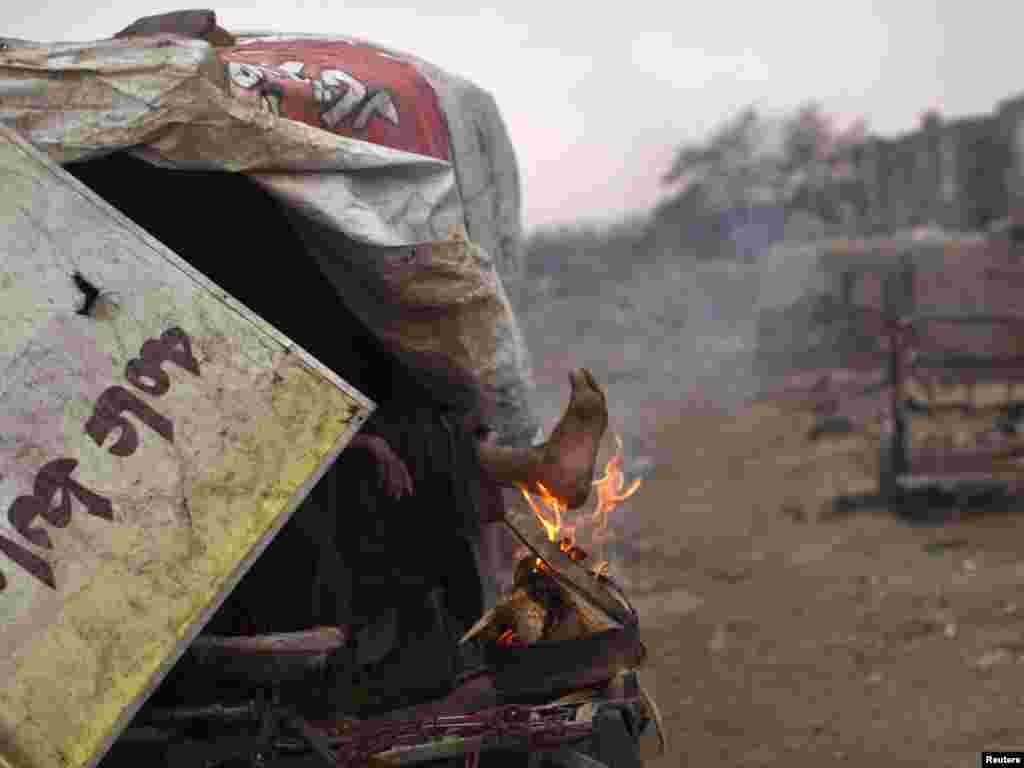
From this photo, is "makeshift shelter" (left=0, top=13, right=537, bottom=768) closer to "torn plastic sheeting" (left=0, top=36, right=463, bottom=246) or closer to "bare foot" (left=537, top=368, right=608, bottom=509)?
"torn plastic sheeting" (left=0, top=36, right=463, bottom=246)

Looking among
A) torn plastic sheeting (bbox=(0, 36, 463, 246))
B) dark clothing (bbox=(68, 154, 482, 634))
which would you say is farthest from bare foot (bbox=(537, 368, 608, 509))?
torn plastic sheeting (bbox=(0, 36, 463, 246))

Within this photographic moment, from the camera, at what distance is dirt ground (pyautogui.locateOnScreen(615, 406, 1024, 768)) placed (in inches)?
210

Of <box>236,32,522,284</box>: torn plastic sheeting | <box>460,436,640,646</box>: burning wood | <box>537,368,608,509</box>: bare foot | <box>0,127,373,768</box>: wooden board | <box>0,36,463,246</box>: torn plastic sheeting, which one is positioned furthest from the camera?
<box>236,32,522,284</box>: torn plastic sheeting

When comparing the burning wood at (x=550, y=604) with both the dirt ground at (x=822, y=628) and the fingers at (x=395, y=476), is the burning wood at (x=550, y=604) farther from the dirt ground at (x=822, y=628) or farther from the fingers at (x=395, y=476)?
the dirt ground at (x=822, y=628)

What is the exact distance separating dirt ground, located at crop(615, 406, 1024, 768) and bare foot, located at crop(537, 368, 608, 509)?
2.07 m

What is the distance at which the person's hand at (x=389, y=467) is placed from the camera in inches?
144

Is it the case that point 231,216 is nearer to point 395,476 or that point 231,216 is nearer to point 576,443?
point 395,476

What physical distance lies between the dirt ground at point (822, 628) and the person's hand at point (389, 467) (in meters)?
2.26

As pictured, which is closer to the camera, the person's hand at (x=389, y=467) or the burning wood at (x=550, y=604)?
the burning wood at (x=550, y=604)

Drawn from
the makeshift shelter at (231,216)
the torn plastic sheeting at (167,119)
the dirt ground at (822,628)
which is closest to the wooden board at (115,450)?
the makeshift shelter at (231,216)

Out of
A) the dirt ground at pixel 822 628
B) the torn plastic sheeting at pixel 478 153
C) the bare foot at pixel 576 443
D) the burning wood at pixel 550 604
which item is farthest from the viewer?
the dirt ground at pixel 822 628

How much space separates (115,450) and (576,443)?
4.61ft

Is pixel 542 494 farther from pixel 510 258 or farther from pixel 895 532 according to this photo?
pixel 895 532

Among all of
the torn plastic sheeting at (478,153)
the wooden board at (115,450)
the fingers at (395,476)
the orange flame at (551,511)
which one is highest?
the torn plastic sheeting at (478,153)
